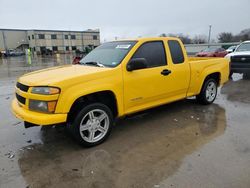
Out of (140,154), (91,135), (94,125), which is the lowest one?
(140,154)

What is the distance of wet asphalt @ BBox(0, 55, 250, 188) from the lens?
3.02 m

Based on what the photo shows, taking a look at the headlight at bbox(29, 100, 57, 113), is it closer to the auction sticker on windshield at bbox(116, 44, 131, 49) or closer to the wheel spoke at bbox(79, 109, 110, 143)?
the wheel spoke at bbox(79, 109, 110, 143)

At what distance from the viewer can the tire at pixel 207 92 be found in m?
6.09

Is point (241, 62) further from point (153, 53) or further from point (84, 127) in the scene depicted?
point (84, 127)

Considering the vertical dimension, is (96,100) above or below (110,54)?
below

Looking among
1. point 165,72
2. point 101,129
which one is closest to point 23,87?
point 101,129

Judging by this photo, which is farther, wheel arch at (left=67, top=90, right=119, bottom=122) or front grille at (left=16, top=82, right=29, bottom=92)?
wheel arch at (left=67, top=90, right=119, bottom=122)

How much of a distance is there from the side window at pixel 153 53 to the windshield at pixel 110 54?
22cm

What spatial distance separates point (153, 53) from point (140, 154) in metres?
2.17

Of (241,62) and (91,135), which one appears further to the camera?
(241,62)

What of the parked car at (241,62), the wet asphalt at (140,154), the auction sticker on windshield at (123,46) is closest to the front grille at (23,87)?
the wet asphalt at (140,154)

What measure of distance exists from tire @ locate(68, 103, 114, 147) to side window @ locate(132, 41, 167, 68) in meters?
1.30

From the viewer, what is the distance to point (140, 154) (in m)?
3.69

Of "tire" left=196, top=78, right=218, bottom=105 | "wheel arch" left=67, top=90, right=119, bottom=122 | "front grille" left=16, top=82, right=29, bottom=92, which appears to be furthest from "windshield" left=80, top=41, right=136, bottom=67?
"tire" left=196, top=78, right=218, bottom=105
